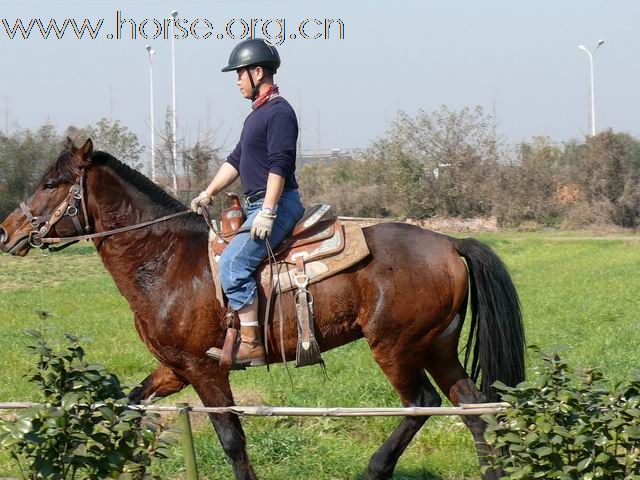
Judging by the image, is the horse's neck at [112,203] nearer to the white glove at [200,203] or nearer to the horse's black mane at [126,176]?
the horse's black mane at [126,176]

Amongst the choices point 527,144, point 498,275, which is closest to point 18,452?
point 498,275

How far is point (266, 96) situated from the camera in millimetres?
5398

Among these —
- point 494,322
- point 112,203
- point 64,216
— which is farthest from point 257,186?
point 494,322

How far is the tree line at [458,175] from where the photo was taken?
103ft

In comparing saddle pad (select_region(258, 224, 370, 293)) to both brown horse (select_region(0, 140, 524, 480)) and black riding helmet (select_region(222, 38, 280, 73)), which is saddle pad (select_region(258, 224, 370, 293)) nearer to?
brown horse (select_region(0, 140, 524, 480))

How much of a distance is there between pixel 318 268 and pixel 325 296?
165 millimetres

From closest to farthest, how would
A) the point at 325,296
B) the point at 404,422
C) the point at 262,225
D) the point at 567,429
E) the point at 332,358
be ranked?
the point at 567,429, the point at 262,225, the point at 325,296, the point at 404,422, the point at 332,358

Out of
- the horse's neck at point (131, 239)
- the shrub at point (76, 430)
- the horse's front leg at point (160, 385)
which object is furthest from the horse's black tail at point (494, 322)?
the shrub at point (76, 430)

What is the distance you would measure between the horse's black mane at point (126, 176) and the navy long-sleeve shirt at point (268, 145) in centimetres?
42

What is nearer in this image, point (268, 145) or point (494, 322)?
point (268, 145)

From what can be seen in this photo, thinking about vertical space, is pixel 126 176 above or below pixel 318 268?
above

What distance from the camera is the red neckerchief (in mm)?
5391

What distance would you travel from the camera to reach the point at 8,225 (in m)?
5.52

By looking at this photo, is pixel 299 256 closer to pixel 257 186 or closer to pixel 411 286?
pixel 257 186
